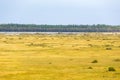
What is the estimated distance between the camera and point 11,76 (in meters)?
34.1

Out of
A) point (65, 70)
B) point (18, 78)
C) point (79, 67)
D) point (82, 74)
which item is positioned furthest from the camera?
point (79, 67)

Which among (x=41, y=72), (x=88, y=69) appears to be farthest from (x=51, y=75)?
(x=88, y=69)

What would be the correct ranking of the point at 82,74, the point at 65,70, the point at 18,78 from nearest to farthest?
the point at 18,78, the point at 82,74, the point at 65,70

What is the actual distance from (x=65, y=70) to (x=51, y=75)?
373cm

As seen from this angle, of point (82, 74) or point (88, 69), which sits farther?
point (88, 69)

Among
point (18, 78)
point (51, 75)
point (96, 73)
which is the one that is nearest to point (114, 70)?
point (96, 73)

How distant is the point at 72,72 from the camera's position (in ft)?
120

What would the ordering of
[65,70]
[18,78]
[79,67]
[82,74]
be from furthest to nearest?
[79,67]
[65,70]
[82,74]
[18,78]

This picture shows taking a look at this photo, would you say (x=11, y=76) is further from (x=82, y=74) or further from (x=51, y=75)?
(x=82, y=74)

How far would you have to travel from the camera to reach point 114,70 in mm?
37406

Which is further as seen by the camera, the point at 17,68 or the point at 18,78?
the point at 17,68

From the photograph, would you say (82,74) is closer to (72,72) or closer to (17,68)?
(72,72)

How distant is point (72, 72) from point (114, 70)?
13.3 ft

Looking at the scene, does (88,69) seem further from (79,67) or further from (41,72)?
(41,72)
